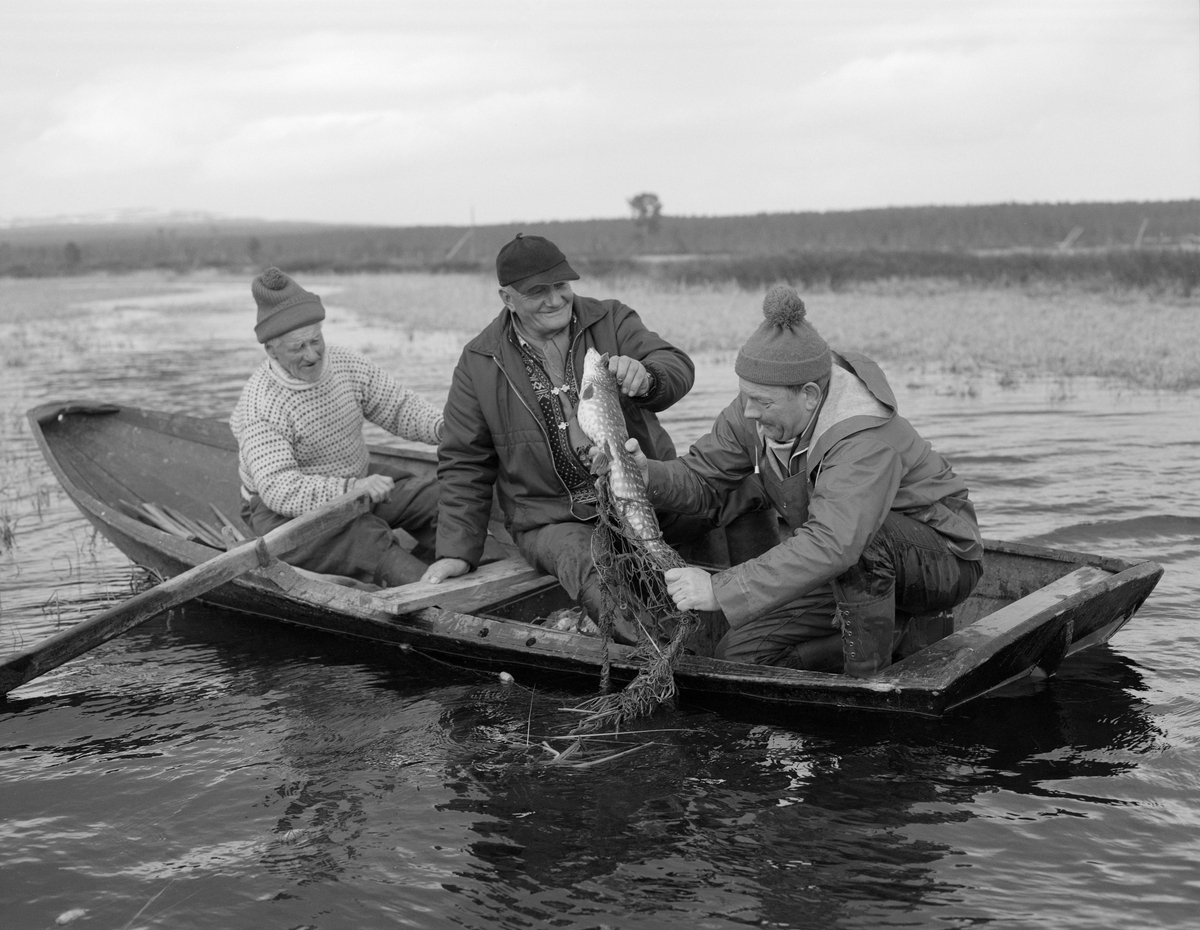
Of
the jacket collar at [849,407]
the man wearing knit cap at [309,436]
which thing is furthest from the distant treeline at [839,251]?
the jacket collar at [849,407]

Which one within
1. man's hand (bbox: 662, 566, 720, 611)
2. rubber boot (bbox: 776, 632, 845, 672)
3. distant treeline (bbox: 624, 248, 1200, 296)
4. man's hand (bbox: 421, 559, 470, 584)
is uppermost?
distant treeline (bbox: 624, 248, 1200, 296)

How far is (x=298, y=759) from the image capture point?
5.32 metres

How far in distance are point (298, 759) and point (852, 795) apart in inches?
92.0

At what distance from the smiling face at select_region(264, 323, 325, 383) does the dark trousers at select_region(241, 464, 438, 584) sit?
2.70ft

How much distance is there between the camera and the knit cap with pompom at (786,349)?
4.65 meters

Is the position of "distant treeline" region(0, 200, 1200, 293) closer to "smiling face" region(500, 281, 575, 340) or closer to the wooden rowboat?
the wooden rowboat

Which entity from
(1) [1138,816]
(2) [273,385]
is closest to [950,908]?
(1) [1138,816]

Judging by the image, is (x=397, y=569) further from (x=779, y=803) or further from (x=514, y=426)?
(x=779, y=803)

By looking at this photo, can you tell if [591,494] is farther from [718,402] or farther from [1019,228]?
[1019,228]

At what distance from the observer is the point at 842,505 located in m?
4.55

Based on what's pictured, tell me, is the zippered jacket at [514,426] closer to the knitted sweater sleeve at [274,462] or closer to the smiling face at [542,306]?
the smiling face at [542,306]

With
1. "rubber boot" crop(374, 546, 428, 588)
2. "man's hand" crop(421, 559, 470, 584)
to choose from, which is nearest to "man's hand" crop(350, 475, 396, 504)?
"rubber boot" crop(374, 546, 428, 588)

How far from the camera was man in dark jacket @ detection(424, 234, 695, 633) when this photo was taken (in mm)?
5910

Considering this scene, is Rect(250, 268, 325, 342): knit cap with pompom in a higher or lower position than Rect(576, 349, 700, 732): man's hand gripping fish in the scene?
higher
